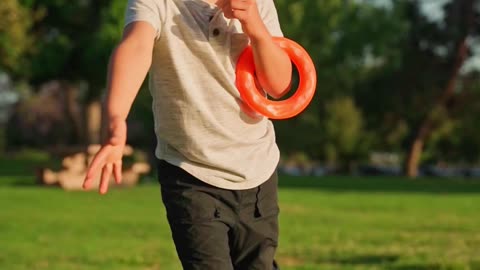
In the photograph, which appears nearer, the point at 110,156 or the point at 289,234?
the point at 110,156

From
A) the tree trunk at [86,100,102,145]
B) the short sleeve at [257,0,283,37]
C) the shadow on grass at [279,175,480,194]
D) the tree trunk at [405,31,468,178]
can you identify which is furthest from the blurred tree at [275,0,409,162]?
the short sleeve at [257,0,283,37]

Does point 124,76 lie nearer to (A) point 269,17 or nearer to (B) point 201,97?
(B) point 201,97

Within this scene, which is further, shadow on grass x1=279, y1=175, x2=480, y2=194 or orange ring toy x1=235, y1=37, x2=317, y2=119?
shadow on grass x1=279, y1=175, x2=480, y2=194

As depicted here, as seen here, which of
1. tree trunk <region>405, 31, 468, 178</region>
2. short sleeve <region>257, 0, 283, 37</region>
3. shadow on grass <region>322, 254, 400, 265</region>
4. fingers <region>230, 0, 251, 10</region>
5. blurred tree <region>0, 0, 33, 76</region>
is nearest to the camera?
fingers <region>230, 0, 251, 10</region>

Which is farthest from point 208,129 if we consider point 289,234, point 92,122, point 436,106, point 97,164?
point 436,106

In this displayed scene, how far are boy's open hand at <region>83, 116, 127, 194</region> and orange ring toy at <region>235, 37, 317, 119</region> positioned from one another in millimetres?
837

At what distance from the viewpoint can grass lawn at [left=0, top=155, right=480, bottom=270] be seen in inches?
344

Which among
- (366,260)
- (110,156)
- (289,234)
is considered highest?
(110,156)

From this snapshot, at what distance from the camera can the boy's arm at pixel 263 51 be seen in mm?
3342

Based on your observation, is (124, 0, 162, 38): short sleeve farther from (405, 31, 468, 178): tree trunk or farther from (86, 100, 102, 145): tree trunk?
(405, 31, 468, 178): tree trunk

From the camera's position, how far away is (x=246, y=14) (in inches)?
132

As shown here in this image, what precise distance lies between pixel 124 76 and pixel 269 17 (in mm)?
1021

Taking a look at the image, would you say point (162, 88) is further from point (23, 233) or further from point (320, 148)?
point (320, 148)

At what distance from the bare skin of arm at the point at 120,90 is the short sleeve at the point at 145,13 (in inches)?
1.3
